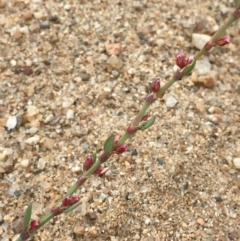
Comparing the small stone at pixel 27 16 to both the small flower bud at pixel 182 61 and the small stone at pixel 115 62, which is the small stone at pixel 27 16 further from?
the small flower bud at pixel 182 61

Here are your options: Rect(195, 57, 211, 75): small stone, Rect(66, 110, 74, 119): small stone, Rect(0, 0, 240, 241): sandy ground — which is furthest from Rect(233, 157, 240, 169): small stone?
Rect(66, 110, 74, 119): small stone

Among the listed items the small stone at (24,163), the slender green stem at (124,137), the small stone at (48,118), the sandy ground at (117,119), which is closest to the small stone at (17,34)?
the sandy ground at (117,119)

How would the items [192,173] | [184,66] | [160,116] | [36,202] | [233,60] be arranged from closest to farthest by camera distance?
[184,66]
[36,202]
[192,173]
[160,116]
[233,60]

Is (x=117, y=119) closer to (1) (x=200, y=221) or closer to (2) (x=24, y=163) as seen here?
(2) (x=24, y=163)

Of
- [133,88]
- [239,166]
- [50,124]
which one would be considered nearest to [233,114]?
[239,166]

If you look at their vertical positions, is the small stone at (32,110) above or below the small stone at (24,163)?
above

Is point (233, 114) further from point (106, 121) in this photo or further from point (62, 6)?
point (62, 6)

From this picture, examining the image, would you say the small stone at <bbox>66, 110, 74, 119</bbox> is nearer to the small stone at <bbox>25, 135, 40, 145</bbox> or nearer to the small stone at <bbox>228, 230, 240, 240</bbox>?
the small stone at <bbox>25, 135, 40, 145</bbox>

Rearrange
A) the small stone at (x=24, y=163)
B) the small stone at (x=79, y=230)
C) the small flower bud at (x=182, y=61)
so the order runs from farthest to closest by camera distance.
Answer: the small stone at (x=24, y=163) → the small stone at (x=79, y=230) → the small flower bud at (x=182, y=61)
